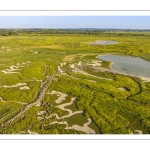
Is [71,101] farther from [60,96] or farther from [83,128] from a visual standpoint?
[83,128]

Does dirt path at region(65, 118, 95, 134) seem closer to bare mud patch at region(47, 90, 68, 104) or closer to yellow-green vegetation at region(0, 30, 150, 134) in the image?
yellow-green vegetation at region(0, 30, 150, 134)

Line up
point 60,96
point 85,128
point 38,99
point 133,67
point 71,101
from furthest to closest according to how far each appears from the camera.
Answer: point 133,67, point 60,96, point 38,99, point 71,101, point 85,128

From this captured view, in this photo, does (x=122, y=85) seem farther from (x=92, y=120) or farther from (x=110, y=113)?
(x=92, y=120)

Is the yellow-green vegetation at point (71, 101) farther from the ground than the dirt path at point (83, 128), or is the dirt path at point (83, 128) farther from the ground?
the yellow-green vegetation at point (71, 101)

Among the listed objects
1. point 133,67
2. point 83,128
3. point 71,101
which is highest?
point 133,67

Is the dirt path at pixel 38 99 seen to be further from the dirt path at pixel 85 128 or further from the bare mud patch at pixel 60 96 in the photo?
the dirt path at pixel 85 128

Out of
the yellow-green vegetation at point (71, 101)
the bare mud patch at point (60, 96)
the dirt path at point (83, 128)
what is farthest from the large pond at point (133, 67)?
the dirt path at point (83, 128)

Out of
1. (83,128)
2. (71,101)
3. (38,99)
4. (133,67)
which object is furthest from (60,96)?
(133,67)

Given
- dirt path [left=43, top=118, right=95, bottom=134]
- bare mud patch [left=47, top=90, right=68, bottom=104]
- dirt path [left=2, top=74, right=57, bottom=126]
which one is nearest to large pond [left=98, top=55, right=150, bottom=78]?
dirt path [left=2, top=74, right=57, bottom=126]

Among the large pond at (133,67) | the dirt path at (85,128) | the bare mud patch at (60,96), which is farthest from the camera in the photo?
the large pond at (133,67)

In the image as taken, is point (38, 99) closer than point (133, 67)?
Yes

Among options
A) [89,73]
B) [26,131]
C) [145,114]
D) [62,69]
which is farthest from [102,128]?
[62,69]
